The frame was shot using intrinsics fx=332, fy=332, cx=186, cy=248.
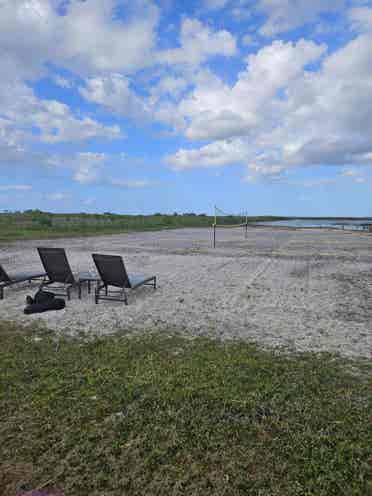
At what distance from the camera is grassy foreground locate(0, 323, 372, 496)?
219 cm

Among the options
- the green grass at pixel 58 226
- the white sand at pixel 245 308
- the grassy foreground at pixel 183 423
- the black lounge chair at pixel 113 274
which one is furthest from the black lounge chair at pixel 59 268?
the green grass at pixel 58 226

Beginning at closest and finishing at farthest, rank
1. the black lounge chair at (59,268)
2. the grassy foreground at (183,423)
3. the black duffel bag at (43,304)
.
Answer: the grassy foreground at (183,423)
the black duffel bag at (43,304)
the black lounge chair at (59,268)

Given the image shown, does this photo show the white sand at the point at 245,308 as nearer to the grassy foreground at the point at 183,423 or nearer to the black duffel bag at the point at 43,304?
the black duffel bag at the point at 43,304

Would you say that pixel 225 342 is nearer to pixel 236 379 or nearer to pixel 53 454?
pixel 236 379

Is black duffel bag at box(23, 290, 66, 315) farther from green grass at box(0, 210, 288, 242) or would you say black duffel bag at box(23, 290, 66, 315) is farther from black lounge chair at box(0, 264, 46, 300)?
green grass at box(0, 210, 288, 242)

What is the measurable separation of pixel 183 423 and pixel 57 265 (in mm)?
5557

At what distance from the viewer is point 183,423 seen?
275 centimetres

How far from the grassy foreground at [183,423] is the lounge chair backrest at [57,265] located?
320cm

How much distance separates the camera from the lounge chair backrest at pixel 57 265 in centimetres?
727

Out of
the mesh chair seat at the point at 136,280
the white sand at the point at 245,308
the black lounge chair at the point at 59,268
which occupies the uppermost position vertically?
the black lounge chair at the point at 59,268

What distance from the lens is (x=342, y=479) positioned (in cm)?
218

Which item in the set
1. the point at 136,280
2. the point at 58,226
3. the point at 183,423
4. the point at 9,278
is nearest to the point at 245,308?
the point at 136,280

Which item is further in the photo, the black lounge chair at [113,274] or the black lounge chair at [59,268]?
the black lounge chair at [59,268]

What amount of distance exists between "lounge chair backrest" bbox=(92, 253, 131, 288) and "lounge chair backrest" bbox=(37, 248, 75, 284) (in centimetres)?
84
